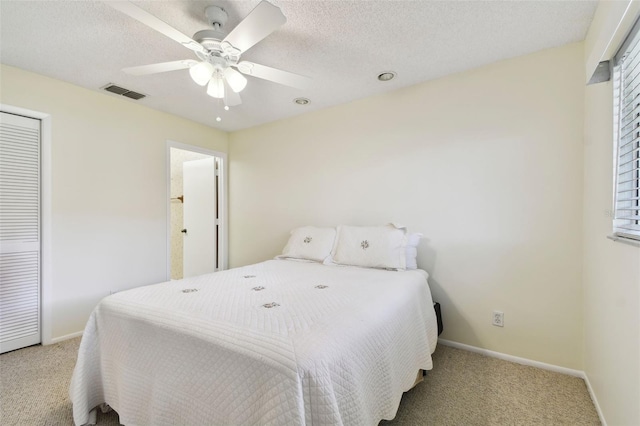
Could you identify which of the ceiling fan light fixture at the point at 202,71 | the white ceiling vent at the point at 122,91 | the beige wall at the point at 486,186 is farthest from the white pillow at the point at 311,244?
the white ceiling vent at the point at 122,91

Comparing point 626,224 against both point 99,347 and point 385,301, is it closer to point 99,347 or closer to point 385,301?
point 385,301

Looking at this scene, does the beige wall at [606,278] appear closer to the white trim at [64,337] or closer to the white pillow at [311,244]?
the white pillow at [311,244]

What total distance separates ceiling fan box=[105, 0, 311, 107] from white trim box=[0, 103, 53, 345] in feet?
4.80

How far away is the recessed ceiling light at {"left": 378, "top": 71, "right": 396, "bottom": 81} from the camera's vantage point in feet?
7.90

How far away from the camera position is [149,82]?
256cm

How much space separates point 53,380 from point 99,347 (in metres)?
0.80

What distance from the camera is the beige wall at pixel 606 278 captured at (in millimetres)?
1170

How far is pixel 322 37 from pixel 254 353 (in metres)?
1.91

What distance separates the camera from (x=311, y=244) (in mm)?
2803

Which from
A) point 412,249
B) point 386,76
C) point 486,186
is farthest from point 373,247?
point 386,76

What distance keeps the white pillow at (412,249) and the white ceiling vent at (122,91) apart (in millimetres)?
2902

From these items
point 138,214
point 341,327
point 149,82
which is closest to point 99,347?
point 341,327

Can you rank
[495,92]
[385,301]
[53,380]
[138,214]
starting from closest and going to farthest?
[385,301]
[53,380]
[495,92]
[138,214]

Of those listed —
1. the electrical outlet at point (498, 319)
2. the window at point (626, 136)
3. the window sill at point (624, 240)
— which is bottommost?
the electrical outlet at point (498, 319)
